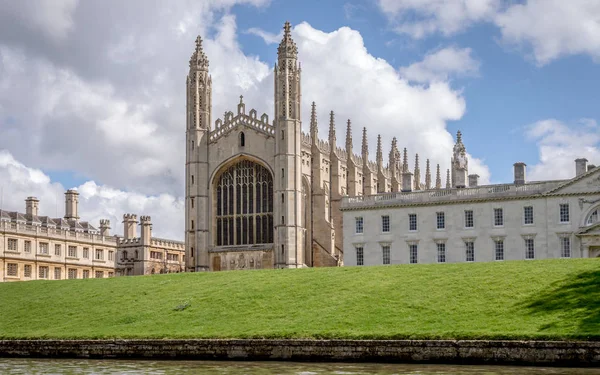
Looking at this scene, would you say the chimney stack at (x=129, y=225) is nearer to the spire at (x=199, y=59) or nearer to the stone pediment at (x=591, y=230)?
the spire at (x=199, y=59)

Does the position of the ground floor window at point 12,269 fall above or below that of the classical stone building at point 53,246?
below

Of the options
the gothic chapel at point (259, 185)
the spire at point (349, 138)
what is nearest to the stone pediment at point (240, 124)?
the gothic chapel at point (259, 185)

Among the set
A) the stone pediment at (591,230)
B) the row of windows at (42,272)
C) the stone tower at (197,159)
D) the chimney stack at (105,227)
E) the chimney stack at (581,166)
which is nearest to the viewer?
the stone pediment at (591,230)

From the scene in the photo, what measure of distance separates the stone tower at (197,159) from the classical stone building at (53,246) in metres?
10.6

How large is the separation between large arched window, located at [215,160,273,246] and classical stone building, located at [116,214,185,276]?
13.2 m

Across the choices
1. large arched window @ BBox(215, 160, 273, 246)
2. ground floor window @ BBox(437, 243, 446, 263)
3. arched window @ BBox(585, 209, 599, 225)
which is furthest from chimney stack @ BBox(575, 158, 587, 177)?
large arched window @ BBox(215, 160, 273, 246)

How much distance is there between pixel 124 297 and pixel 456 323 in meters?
17.3

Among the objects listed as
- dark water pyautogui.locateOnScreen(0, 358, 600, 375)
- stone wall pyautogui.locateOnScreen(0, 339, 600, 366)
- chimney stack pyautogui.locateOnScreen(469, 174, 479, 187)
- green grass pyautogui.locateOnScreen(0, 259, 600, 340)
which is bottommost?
dark water pyautogui.locateOnScreen(0, 358, 600, 375)

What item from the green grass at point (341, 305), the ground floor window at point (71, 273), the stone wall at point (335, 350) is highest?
the ground floor window at point (71, 273)

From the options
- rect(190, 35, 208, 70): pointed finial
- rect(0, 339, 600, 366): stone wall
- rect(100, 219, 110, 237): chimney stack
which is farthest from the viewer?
rect(100, 219, 110, 237): chimney stack

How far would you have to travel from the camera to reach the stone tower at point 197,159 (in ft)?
212

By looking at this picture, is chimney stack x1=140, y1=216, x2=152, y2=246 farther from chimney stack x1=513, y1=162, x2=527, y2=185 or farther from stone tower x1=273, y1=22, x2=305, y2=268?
chimney stack x1=513, y1=162, x2=527, y2=185

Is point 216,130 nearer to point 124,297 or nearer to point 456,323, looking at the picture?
point 124,297

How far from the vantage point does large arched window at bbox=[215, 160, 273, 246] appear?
6375cm
